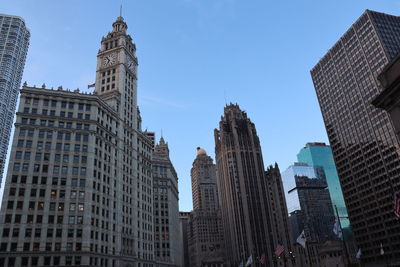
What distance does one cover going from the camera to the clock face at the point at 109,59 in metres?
120

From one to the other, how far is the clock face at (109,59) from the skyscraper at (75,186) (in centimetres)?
1081

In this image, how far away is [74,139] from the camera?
90188 mm

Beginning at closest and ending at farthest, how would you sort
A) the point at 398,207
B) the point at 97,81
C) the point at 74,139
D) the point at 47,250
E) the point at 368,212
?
the point at 398,207 < the point at 47,250 < the point at 74,139 < the point at 97,81 < the point at 368,212

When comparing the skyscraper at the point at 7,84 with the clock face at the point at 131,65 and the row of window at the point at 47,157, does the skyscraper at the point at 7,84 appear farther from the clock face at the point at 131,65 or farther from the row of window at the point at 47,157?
the row of window at the point at 47,157

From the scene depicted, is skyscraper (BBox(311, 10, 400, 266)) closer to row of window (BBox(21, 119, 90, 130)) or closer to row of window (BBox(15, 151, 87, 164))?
row of window (BBox(21, 119, 90, 130))

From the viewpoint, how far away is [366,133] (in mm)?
159500

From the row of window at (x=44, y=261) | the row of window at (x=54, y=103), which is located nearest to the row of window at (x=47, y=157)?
the row of window at (x=54, y=103)

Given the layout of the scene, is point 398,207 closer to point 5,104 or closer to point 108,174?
A: point 108,174

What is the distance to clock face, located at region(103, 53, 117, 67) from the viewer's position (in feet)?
394

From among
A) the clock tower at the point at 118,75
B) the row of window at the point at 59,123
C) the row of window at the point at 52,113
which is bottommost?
the row of window at the point at 59,123

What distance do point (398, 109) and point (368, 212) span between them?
137 m

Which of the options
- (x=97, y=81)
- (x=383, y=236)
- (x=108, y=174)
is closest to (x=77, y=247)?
(x=108, y=174)

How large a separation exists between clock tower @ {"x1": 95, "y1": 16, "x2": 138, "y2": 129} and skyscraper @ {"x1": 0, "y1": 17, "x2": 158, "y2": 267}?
0.71 m

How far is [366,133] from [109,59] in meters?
117
